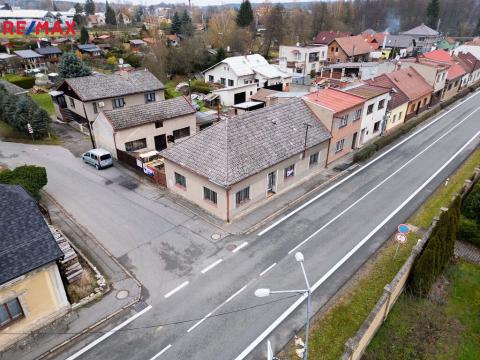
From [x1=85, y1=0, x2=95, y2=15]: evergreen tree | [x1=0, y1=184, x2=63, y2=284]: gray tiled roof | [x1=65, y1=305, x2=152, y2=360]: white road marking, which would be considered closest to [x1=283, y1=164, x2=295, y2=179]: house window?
[x1=65, y1=305, x2=152, y2=360]: white road marking

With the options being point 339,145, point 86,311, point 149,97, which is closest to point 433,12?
point 339,145

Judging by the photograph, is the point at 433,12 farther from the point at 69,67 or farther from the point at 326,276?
the point at 326,276

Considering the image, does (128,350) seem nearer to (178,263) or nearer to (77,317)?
(77,317)

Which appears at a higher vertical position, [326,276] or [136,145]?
[136,145]

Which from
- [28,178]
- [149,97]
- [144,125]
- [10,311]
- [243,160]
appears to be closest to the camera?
[10,311]

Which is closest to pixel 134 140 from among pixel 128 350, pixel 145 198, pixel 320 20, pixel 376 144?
pixel 145 198
